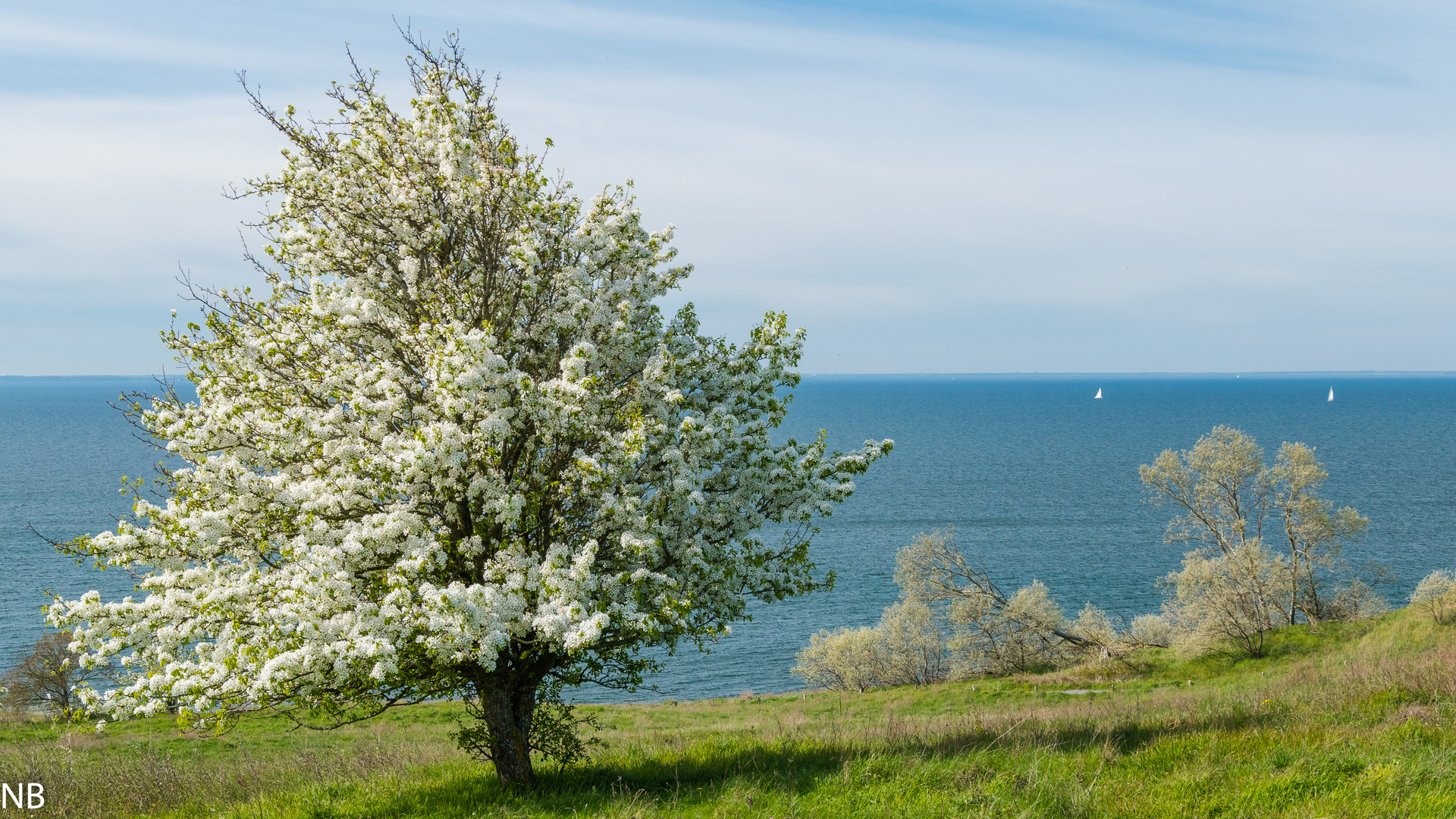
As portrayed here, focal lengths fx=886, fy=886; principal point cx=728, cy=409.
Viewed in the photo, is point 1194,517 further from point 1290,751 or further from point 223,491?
point 223,491

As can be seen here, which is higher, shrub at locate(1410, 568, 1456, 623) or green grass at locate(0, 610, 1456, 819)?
green grass at locate(0, 610, 1456, 819)

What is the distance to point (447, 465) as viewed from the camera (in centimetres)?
1175

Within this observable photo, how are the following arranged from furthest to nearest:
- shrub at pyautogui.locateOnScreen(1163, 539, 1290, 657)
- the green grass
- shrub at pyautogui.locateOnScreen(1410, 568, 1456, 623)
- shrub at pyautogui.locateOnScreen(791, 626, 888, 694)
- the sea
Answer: the sea
shrub at pyautogui.locateOnScreen(791, 626, 888, 694)
shrub at pyautogui.locateOnScreen(1163, 539, 1290, 657)
shrub at pyautogui.locateOnScreen(1410, 568, 1456, 623)
the green grass

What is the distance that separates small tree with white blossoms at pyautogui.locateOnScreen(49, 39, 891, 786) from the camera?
11.5 m

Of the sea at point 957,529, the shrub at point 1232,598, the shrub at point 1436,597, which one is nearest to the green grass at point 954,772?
the sea at point 957,529

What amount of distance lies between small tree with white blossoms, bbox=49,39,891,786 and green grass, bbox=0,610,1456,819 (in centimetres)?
156

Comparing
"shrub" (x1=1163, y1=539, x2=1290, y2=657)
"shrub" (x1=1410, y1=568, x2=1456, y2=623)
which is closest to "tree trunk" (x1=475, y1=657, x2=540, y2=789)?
"shrub" (x1=1163, y1=539, x2=1290, y2=657)

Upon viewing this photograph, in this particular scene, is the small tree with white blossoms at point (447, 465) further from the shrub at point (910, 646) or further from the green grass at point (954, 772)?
the shrub at point (910, 646)

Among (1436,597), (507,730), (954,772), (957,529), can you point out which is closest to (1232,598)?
(1436,597)

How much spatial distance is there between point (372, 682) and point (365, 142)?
8.72 metres

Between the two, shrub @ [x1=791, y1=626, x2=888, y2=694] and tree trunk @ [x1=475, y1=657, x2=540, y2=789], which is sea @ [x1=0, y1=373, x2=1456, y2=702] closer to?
shrub @ [x1=791, y1=626, x2=888, y2=694]

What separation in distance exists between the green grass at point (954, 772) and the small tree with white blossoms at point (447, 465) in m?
1.56

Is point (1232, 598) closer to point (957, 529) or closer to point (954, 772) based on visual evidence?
point (954, 772)

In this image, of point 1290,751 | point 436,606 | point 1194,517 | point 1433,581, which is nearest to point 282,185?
point 436,606
